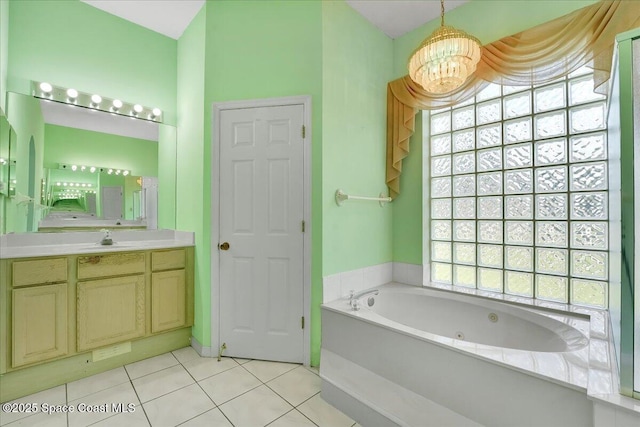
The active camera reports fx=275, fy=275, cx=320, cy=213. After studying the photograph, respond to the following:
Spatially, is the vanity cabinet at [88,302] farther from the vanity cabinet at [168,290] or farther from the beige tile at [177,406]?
the beige tile at [177,406]

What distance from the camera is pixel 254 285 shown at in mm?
2125

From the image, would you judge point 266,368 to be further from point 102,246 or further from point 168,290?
point 102,246

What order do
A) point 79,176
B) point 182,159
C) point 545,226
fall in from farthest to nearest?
point 182,159 → point 79,176 → point 545,226

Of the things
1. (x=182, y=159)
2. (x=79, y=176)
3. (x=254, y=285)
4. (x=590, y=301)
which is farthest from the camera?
(x=182, y=159)

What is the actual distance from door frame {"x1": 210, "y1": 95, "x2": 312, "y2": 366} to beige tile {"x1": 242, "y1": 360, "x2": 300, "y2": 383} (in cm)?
15

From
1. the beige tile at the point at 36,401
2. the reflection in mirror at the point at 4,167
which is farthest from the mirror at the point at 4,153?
the beige tile at the point at 36,401

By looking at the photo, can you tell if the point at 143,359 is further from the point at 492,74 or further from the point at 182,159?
the point at 492,74

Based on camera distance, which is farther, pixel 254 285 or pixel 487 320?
pixel 254 285

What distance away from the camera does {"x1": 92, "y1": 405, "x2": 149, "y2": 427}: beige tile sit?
4.81ft

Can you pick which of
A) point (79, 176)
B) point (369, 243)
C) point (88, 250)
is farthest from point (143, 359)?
point (369, 243)

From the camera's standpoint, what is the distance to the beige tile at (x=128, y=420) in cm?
146

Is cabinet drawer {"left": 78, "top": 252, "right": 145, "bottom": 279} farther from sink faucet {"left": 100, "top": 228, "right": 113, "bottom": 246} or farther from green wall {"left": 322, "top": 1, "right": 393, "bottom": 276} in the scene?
green wall {"left": 322, "top": 1, "right": 393, "bottom": 276}

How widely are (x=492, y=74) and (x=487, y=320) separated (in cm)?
169

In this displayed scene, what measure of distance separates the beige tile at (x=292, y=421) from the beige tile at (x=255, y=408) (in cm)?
3
